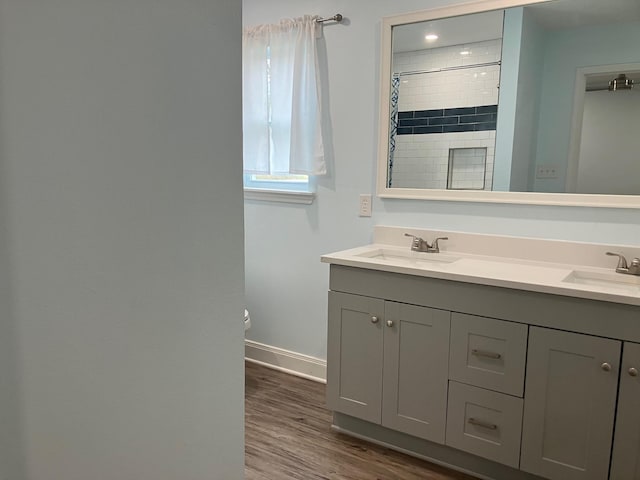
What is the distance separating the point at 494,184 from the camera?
2.35 metres

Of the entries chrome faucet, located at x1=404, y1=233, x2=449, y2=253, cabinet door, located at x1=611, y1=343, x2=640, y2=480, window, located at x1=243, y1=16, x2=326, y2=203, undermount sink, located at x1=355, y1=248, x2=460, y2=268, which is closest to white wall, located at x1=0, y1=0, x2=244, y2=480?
cabinet door, located at x1=611, y1=343, x2=640, y2=480

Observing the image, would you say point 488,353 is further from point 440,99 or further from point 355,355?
point 440,99

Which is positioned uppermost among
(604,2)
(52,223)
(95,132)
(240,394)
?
(604,2)

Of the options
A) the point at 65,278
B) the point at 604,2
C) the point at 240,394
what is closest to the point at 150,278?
the point at 65,278

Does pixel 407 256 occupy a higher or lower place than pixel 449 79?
lower

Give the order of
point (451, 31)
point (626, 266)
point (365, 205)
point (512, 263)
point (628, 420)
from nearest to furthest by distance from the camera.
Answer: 1. point (628, 420)
2. point (626, 266)
3. point (512, 263)
4. point (451, 31)
5. point (365, 205)

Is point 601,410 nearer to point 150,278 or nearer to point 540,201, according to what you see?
point 540,201

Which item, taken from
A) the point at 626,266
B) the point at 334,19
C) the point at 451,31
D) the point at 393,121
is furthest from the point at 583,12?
the point at 334,19

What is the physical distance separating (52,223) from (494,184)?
Result: 2.09 meters

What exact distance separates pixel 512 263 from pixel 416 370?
0.66 metres

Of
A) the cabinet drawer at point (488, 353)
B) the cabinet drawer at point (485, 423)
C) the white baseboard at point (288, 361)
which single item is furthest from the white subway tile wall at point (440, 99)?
the white baseboard at point (288, 361)

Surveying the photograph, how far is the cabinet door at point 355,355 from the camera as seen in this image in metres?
2.21

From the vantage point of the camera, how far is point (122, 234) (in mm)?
721

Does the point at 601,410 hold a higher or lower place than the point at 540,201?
lower
